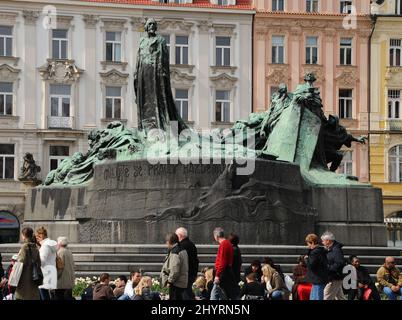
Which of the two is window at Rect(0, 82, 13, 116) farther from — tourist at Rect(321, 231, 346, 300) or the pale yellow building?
tourist at Rect(321, 231, 346, 300)

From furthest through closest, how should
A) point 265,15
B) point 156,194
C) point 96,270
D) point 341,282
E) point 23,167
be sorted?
point 265,15 < point 23,167 < point 156,194 < point 96,270 < point 341,282

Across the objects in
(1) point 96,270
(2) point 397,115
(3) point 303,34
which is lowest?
(1) point 96,270

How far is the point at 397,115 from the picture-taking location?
177 feet

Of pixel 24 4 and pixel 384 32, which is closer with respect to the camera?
pixel 24 4

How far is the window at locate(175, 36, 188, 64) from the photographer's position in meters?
52.7

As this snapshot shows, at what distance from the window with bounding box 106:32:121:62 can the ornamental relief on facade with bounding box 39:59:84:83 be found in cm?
167

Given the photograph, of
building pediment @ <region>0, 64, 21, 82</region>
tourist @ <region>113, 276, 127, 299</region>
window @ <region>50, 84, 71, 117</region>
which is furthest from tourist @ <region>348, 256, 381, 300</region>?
building pediment @ <region>0, 64, 21, 82</region>

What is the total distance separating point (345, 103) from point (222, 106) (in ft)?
19.9

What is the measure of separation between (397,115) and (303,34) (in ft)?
19.5

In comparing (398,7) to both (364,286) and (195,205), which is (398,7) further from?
(364,286)

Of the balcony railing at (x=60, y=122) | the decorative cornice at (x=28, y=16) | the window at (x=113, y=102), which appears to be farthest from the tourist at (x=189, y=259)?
the decorative cornice at (x=28, y=16)

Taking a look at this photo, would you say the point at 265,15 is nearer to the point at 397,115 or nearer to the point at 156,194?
the point at 397,115

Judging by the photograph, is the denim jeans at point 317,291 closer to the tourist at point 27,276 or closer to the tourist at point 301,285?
the tourist at point 301,285

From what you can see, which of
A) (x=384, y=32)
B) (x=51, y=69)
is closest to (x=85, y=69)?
(x=51, y=69)
